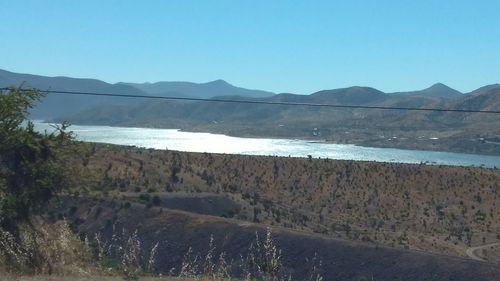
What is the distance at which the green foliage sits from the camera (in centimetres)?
2072

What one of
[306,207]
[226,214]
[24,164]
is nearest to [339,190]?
[306,207]

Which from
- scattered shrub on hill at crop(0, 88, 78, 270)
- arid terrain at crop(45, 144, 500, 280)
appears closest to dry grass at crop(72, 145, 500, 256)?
arid terrain at crop(45, 144, 500, 280)

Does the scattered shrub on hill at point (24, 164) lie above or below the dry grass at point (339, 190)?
above

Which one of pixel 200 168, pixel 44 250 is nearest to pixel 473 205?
pixel 200 168

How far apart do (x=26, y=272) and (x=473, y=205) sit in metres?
58.5

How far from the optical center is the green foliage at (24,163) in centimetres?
2072

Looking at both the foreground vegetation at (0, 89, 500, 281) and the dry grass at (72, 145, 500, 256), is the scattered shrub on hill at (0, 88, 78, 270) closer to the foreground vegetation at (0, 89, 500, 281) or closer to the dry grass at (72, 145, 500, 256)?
the foreground vegetation at (0, 89, 500, 281)

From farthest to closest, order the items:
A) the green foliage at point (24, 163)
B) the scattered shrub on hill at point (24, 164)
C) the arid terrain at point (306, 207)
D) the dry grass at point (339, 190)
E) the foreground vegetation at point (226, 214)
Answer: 1. the dry grass at point (339, 190)
2. the arid terrain at point (306, 207)
3. the green foliage at point (24, 163)
4. the scattered shrub on hill at point (24, 164)
5. the foreground vegetation at point (226, 214)

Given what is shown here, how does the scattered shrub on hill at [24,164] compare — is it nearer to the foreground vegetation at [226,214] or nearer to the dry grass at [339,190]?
the foreground vegetation at [226,214]

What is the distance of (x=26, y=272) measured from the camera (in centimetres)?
1252

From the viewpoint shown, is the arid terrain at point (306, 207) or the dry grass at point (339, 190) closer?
the arid terrain at point (306, 207)

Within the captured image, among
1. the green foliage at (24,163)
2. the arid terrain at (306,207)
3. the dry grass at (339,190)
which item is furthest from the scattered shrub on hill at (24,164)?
the dry grass at (339,190)

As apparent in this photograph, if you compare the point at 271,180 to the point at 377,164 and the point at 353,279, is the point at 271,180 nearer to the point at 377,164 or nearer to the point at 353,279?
the point at 377,164

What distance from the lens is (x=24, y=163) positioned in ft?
69.3
